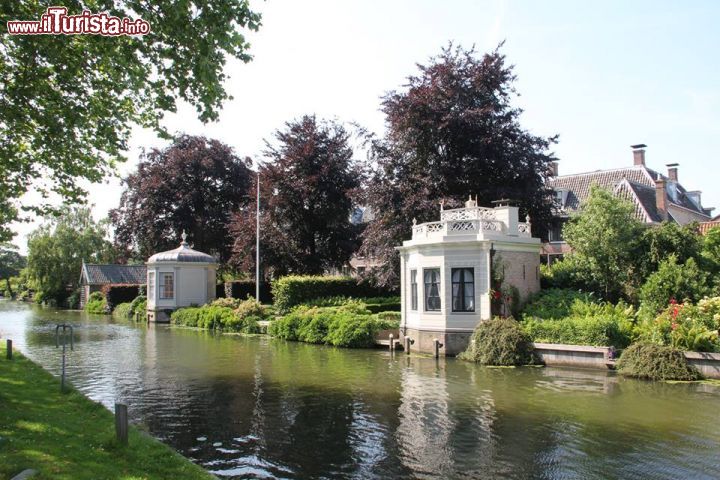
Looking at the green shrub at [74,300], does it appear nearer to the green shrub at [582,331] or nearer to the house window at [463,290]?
the house window at [463,290]

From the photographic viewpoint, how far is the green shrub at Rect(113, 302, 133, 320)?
4759cm

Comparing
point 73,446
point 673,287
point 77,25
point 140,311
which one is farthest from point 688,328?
point 140,311

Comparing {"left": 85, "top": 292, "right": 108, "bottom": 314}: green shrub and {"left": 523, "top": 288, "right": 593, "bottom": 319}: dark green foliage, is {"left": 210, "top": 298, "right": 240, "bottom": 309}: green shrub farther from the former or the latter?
{"left": 523, "top": 288, "right": 593, "bottom": 319}: dark green foliage

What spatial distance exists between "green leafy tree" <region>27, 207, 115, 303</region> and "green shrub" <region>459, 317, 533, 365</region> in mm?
56452

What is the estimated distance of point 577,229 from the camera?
2441cm

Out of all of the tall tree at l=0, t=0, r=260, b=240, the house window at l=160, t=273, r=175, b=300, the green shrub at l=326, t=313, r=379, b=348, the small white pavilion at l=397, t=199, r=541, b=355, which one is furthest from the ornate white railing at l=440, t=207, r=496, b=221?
the house window at l=160, t=273, r=175, b=300

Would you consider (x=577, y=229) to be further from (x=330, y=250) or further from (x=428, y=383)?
(x=330, y=250)

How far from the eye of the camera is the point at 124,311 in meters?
48.7

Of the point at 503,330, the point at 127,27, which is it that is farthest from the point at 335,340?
the point at 127,27

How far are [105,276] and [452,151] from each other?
1735 inches

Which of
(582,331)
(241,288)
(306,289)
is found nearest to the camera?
(582,331)

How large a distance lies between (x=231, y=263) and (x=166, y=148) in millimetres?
16829

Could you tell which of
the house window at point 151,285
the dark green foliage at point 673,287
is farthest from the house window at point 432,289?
the house window at point 151,285

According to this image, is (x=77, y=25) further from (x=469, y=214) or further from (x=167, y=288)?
(x=167, y=288)
